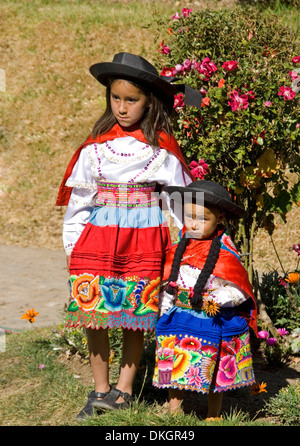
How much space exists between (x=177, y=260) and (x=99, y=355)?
71cm

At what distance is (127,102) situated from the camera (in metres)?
3.50

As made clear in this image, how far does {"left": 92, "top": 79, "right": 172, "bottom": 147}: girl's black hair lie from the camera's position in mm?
3537

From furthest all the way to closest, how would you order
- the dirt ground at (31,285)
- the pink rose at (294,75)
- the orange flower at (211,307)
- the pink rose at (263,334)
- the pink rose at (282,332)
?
the dirt ground at (31,285), the pink rose at (282,332), the pink rose at (263,334), the pink rose at (294,75), the orange flower at (211,307)

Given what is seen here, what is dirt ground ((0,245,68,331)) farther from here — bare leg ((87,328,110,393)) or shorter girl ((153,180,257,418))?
shorter girl ((153,180,257,418))

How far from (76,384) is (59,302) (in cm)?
245

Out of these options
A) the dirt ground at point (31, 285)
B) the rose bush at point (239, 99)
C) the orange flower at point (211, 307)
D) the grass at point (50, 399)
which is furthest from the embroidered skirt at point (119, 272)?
the dirt ground at point (31, 285)

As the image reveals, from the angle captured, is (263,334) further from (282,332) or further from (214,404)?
(214,404)

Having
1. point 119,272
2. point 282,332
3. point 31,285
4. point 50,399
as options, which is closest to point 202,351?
point 119,272

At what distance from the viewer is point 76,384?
166 inches

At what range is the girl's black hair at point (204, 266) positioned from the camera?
3.25 m

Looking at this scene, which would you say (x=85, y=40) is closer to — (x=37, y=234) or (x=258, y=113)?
(x=37, y=234)

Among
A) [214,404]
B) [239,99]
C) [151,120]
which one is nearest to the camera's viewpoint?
[214,404]

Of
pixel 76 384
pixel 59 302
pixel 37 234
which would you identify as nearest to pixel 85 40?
pixel 37 234

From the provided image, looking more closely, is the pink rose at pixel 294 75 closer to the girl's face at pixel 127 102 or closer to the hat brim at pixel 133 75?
the hat brim at pixel 133 75
